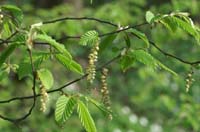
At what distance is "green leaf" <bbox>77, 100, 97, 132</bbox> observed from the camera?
1.54 m

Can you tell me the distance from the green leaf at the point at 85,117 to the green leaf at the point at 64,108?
0.03 metres

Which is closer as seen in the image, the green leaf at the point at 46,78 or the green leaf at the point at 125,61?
the green leaf at the point at 125,61

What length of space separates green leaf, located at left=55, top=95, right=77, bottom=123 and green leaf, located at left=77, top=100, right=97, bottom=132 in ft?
0.09

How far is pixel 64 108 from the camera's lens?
155cm

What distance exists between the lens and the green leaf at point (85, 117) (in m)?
1.54

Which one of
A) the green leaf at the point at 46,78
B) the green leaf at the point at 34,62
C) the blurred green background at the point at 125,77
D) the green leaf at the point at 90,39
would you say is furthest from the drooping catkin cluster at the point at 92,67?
the blurred green background at the point at 125,77

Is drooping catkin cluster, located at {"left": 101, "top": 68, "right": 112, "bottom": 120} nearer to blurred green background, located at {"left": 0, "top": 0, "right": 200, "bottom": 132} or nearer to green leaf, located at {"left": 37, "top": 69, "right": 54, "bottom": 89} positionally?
green leaf, located at {"left": 37, "top": 69, "right": 54, "bottom": 89}

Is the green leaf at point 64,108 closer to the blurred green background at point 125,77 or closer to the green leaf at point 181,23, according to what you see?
the green leaf at point 181,23

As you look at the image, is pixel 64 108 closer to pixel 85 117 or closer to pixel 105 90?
pixel 85 117

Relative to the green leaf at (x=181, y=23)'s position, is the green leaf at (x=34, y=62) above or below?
below

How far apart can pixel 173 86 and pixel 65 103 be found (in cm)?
416

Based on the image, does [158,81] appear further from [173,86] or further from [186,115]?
[186,115]

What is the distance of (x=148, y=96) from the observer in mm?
6137

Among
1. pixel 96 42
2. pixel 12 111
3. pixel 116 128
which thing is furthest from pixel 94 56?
pixel 12 111
